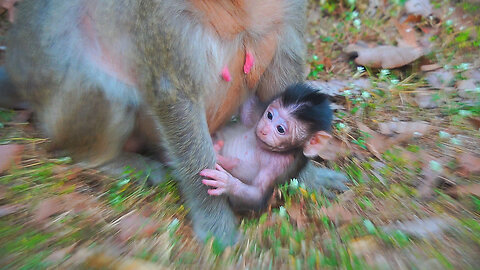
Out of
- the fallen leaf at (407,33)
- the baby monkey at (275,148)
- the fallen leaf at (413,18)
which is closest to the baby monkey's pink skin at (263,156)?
the baby monkey at (275,148)

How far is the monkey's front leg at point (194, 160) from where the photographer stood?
2.78 metres

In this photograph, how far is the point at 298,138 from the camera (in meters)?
3.03

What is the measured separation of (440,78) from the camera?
14.2ft

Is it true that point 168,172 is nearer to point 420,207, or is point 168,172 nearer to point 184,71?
point 184,71

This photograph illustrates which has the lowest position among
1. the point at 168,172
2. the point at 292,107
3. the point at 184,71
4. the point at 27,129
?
the point at 168,172

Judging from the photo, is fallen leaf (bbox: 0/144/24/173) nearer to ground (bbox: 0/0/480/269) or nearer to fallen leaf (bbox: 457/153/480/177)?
ground (bbox: 0/0/480/269)

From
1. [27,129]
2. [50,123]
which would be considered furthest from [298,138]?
[27,129]

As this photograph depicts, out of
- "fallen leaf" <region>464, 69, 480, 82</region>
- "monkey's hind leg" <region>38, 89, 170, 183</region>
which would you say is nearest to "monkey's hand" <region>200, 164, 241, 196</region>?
"monkey's hind leg" <region>38, 89, 170, 183</region>

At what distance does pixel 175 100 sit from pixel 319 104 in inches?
40.7

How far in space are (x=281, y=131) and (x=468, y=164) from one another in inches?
53.8

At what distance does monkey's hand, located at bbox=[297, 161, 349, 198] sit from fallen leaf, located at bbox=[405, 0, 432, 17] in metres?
3.07

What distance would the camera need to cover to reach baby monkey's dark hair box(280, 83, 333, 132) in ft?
9.75

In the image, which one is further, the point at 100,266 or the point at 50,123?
the point at 50,123

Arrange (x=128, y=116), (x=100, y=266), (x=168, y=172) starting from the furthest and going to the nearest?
1. (x=168, y=172)
2. (x=128, y=116)
3. (x=100, y=266)
